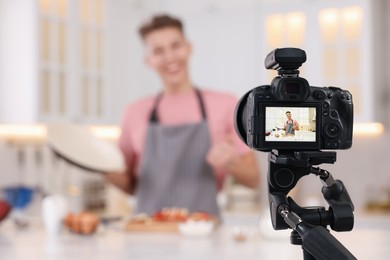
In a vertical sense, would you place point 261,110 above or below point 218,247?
above

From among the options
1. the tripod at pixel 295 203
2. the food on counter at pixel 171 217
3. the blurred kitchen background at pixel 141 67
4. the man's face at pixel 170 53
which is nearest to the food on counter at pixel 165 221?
the food on counter at pixel 171 217

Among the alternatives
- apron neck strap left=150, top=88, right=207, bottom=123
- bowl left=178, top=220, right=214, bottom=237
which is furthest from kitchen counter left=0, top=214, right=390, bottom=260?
apron neck strap left=150, top=88, right=207, bottom=123

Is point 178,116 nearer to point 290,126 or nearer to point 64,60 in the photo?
point 64,60

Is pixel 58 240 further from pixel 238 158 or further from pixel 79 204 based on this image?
pixel 79 204

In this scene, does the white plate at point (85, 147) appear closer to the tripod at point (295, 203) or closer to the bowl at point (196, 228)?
the bowl at point (196, 228)

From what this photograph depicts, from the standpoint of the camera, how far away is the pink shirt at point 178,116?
2.59 m

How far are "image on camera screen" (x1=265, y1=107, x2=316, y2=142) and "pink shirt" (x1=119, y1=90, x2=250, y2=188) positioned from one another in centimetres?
152

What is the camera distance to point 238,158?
7.86ft

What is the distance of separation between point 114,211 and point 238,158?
1696mm

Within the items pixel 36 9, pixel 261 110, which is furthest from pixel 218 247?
pixel 36 9

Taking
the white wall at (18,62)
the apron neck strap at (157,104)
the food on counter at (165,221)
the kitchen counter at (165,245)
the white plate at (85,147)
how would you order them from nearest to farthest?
the kitchen counter at (165,245) → the food on counter at (165,221) → the white plate at (85,147) → the apron neck strap at (157,104) → the white wall at (18,62)

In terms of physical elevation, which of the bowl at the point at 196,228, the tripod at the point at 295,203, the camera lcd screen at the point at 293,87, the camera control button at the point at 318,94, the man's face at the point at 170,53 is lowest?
the bowl at the point at 196,228

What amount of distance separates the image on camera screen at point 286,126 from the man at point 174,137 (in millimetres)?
1402

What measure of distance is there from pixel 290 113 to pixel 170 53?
154 cm
